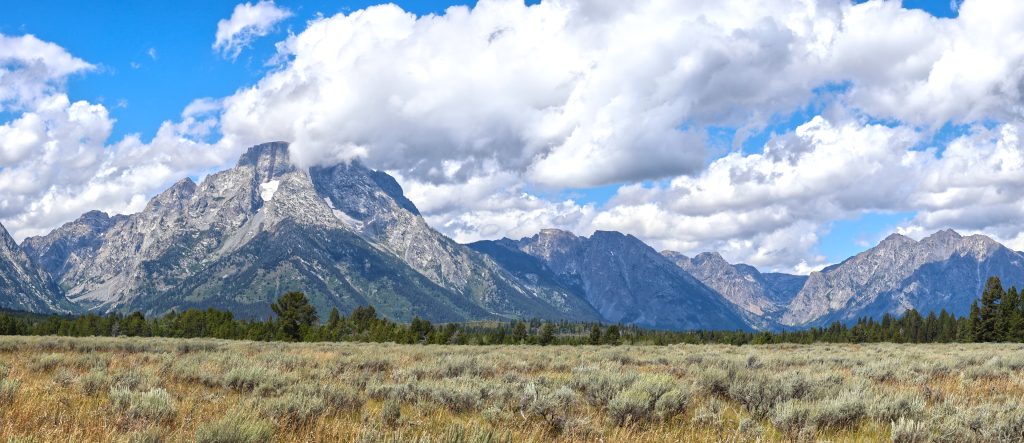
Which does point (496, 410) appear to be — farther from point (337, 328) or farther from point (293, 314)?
point (337, 328)

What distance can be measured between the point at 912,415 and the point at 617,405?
4.90 metres

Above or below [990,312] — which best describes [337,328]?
below

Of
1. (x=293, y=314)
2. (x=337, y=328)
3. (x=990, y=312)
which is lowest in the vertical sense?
(x=337, y=328)

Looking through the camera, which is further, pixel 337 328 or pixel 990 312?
pixel 337 328

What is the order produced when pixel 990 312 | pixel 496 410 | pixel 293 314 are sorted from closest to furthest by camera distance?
1. pixel 496 410
2. pixel 293 314
3. pixel 990 312

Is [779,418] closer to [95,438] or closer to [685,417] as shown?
[685,417]

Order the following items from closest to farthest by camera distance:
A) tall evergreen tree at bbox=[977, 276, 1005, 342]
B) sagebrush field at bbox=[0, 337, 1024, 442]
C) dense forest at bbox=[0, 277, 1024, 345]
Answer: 1. sagebrush field at bbox=[0, 337, 1024, 442]
2. dense forest at bbox=[0, 277, 1024, 345]
3. tall evergreen tree at bbox=[977, 276, 1005, 342]

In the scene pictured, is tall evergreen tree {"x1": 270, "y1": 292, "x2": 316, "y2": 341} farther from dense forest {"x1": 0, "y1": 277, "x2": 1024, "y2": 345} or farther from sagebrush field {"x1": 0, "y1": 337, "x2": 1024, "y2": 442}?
sagebrush field {"x1": 0, "y1": 337, "x2": 1024, "y2": 442}

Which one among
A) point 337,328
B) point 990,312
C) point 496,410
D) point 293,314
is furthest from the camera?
point 337,328

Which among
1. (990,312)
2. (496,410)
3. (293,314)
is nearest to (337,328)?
(293,314)

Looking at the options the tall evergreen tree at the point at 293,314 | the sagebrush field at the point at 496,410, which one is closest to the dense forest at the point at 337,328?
the tall evergreen tree at the point at 293,314

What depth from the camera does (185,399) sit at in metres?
11.0

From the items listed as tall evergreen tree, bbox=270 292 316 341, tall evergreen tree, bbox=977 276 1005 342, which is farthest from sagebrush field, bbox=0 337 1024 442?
tall evergreen tree, bbox=977 276 1005 342

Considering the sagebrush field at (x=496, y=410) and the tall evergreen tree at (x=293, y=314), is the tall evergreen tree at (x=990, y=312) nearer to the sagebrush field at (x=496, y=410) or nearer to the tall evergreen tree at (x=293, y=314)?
the sagebrush field at (x=496, y=410)
